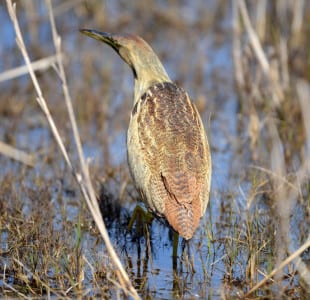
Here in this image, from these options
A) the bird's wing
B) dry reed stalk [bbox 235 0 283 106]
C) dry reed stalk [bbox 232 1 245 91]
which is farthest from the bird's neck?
dry reed stalk [bbox 232 1 245 91]

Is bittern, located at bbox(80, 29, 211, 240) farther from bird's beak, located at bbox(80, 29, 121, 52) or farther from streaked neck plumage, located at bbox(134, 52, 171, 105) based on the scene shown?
bird's beak, located at bbox(80, 29, 121, 52)

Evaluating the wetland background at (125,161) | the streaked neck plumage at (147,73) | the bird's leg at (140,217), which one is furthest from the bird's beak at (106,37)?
the bird's leg at (140,217)

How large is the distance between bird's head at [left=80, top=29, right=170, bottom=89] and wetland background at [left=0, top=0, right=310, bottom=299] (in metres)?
0.46

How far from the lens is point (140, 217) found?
4.09 metres

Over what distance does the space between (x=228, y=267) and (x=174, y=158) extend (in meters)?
0.52

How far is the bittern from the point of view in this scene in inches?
134

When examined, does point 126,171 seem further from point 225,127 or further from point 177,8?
point 177,8

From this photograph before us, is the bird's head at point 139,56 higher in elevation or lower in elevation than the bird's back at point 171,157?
higher

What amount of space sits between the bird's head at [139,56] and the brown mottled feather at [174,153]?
24cm

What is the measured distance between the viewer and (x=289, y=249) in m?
3.60

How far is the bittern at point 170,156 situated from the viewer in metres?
3.39

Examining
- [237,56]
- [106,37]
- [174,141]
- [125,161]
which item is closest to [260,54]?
[237,56]

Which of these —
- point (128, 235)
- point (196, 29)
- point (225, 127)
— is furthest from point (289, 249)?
point (196, 29)

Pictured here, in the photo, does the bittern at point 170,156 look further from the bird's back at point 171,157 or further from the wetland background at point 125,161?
the wetland background at point 125,161
